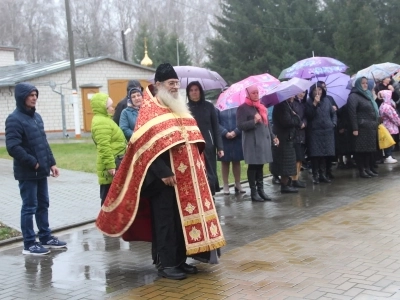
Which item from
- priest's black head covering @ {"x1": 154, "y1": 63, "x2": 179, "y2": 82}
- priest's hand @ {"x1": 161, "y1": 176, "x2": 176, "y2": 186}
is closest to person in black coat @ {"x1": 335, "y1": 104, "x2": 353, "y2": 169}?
priest's black head covering @ {"x1": 154, "y1": 63, "x2": 179, "y2": 82}

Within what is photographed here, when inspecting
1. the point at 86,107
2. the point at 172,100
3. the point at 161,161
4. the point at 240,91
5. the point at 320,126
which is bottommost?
the point at 161,161

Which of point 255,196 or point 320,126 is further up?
point 320,126

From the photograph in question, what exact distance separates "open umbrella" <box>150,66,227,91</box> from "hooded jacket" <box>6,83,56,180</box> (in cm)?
389

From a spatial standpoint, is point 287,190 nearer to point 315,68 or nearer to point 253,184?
point 253,184

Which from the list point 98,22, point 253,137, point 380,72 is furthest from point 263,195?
point 98,22

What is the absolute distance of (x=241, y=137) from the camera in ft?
35.7

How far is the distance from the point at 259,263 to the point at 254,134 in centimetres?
393

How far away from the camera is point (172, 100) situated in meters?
6.11

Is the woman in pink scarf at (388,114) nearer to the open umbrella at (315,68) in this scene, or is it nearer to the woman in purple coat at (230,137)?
the open umbrella at (315,68)

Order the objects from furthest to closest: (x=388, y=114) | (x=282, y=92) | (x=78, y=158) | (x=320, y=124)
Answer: (x=78, y=158) → (x=388, y=114) → (x=320, y=124) → (x=282, y=92)

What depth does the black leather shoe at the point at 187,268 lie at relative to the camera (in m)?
6.12

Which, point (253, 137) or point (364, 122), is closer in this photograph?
point (253, 137)

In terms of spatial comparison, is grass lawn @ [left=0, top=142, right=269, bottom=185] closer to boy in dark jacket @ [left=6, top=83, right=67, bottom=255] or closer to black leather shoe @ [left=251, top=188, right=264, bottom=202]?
black leather shoe @ [left=251, top=188, right=264, bottom=202]

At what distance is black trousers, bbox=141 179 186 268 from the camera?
6.04 m
